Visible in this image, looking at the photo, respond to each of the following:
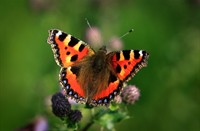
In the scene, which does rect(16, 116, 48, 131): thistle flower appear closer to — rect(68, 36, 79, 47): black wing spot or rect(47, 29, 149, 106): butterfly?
rect(47, 29, 149, 106): butterfly

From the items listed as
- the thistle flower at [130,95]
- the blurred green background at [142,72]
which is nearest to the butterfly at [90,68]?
the thistle flower at [130,95]

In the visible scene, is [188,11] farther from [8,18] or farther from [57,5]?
[8,18]

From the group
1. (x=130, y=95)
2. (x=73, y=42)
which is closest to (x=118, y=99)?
(x=130, y=95)

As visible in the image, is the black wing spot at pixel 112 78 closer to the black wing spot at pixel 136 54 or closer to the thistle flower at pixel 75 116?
the black wing spot at pixel 136 54

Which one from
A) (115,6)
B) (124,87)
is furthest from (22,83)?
(124,87)

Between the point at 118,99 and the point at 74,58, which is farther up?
the point at 74,58

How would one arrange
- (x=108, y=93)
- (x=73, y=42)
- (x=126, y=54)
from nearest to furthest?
(x=108, y=93) < (x=126, y=54) < (x=73, y=42)

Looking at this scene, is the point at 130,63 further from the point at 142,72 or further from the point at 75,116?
the point at 142,72
